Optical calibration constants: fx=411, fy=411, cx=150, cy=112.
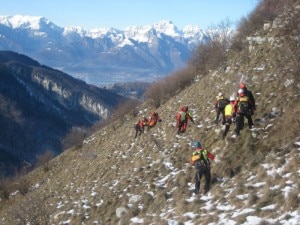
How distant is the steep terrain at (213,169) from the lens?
13117 mm

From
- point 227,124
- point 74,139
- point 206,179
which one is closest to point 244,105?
point 227,124

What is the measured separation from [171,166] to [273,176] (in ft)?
22.9

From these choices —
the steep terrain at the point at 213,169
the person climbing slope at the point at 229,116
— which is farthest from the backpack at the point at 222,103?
the person climbing slope at the point at 229,116

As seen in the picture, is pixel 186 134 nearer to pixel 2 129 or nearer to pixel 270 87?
pixel 270 87

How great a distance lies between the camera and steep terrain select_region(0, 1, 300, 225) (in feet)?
43.0

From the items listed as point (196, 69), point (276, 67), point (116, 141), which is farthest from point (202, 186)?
point (196, 69)

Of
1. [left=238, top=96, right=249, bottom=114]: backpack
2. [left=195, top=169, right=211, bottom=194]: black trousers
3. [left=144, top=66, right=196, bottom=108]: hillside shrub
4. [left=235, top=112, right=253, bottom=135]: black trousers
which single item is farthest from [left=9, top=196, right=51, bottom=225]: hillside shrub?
[left=144, top=66, right=196, bottom=108]: hillside shrub

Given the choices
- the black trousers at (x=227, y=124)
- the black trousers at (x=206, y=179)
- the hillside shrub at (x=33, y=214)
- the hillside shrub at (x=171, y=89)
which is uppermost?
the hillside shrub at (x=171, y=89)

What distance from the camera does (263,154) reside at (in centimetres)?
1586

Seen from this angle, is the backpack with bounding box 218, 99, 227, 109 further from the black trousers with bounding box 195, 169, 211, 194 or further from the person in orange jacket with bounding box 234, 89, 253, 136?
the black trousers with bounding box 195, 169, 211, 194

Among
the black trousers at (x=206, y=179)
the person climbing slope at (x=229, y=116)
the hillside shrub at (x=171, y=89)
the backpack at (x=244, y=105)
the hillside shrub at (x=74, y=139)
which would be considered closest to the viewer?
the black trousers at (x=206, y=179)

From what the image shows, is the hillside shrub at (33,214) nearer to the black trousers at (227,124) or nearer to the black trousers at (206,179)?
the black trousers at (206,179)

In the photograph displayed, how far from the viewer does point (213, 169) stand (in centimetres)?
1712

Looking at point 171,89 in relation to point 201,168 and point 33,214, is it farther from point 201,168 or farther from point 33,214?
point 201,168
